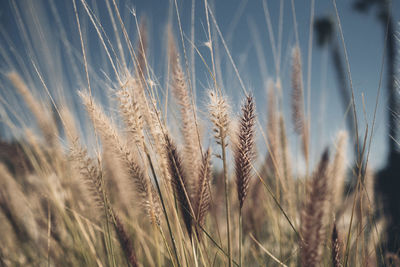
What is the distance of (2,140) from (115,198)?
0.91 m

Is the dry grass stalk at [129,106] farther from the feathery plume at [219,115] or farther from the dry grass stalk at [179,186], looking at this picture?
the feathery plume at [219,115]

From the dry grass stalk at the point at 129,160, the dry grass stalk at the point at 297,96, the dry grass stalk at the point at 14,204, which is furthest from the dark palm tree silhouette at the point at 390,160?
the dry grass stalk at the point at 14,204

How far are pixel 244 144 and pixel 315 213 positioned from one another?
278 millimetres

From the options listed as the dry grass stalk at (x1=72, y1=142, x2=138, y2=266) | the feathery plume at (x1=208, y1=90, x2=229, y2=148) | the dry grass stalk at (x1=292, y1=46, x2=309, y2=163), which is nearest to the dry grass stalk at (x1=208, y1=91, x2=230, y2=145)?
the feathery plume at (x1=208, y1=90, x2=229, y2=148)

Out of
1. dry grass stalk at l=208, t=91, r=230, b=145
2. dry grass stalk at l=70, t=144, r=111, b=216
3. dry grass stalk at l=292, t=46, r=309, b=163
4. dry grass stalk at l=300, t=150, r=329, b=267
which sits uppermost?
dry grass stalk at l=292, t=46, r=309, b=163

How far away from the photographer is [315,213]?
1.67ft

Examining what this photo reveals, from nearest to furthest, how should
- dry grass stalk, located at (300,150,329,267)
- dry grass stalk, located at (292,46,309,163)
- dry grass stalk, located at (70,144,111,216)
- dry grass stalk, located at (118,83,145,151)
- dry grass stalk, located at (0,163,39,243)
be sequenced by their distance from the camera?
dry grass stalk, located at (300,150,329,267), dry grass stalk, located at (118,83,145,151), dry grass stalk, located at (70,144,111,216), dry grass stalk, located at (0,163,39,243), dry grass stalk, located at (292,46,309,163)

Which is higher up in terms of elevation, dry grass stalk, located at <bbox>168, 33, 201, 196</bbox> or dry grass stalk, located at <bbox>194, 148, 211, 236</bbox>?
dry grass stalk, located at <bbox>168, 33, 201, 196</bbox>

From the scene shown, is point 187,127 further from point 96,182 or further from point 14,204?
point 14,204

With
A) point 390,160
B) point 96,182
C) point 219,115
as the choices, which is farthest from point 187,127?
point 390,160

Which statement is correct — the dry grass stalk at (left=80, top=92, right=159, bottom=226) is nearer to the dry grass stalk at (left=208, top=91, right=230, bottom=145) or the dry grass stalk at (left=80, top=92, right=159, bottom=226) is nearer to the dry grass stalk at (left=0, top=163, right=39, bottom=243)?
the dry grass stalk at (left=208, top=91, right=230, bottom=145)

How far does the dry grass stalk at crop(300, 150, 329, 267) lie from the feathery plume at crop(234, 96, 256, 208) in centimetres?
22

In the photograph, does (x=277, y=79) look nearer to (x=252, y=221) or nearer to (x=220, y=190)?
(x=252, y=221)

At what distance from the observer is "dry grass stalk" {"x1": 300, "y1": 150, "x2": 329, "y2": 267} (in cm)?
48
